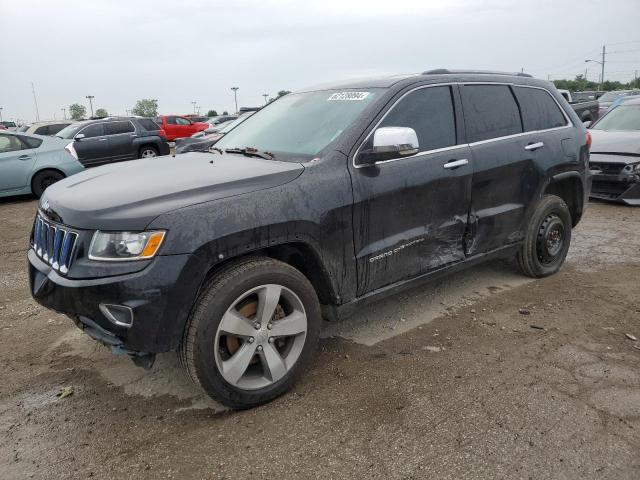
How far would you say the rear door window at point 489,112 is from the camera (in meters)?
3.92

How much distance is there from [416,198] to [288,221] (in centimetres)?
103

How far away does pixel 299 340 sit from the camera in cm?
300

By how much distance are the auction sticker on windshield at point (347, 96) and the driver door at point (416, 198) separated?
24 centimetres

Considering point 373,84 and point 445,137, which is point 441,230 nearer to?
point 445,137

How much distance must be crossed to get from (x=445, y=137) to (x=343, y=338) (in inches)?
63.9

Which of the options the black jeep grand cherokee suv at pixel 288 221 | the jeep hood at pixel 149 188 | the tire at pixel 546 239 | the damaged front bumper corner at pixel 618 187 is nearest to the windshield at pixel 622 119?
the damaged front bumper corner at pixel 618 187

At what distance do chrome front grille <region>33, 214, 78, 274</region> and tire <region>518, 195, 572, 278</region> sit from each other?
3.59m

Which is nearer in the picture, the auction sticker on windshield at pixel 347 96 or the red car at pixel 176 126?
the auction sticker on windshield at pixel 347 96

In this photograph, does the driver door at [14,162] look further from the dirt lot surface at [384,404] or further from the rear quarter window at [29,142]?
the dirt lot surface at [384,404]

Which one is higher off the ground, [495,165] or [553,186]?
[495,165]

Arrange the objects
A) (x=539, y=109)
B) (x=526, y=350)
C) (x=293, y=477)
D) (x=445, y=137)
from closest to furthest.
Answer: (x=293, y=477)
(x=526, y=350)
(x=445, y=137)
(x=539, y=109)

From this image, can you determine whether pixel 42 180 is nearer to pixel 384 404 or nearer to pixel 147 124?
pixel 147 124

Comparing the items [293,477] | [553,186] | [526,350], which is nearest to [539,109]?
[553,186]

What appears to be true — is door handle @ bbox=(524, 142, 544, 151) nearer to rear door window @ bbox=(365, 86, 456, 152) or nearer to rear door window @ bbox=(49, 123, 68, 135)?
rear door window @ bbox=(365, 86, 456, 152)
